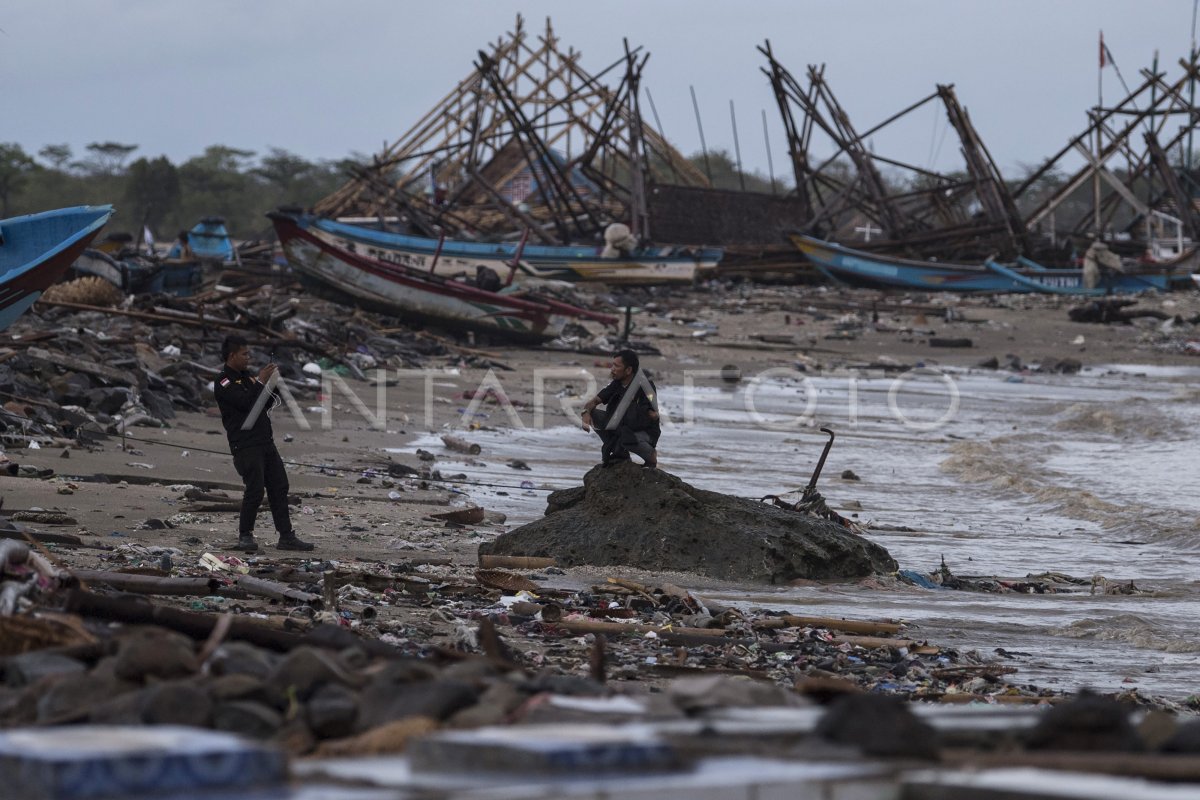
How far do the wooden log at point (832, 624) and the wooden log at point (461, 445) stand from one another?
6056 millimetres

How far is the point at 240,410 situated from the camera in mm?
8484

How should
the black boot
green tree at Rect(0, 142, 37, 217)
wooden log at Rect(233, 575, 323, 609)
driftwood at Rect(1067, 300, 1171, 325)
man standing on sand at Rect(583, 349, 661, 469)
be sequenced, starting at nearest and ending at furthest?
wooden log at Rect(233, 575, 323, 609) < the black boot < man standing on sand at Rect(583, 349, 661, 469) < driftwood at Rect(1067, 300, 1171, 325) < green tree at Rect(0, 142, 37, 217)

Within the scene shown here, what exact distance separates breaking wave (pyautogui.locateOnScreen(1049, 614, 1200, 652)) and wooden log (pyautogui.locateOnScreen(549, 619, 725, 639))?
191cm

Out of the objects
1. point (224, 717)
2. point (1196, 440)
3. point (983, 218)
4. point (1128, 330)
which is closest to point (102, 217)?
point (224, 717)

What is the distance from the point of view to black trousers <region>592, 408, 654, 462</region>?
931 centimetres

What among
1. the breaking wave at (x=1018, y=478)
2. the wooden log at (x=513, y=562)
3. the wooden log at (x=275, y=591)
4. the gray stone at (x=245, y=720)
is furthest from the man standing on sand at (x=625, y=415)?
the gray stone at (x=245, y=720)

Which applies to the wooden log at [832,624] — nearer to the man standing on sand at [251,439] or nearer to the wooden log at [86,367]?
the man standing on sand at [251,439]

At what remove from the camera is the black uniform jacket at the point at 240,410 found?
Answer: 8.45 metres

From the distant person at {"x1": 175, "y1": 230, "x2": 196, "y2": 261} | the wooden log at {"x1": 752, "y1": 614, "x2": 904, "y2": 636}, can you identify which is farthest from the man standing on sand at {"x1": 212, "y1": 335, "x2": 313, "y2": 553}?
the distant person at {"x1": 175, "y1": 230, "x2": 196, "y2": 261}

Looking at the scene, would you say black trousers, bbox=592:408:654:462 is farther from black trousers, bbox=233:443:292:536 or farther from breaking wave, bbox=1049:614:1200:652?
breaking wave, bbox=1049:614:1200:652

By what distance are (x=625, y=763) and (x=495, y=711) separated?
2.14 feet

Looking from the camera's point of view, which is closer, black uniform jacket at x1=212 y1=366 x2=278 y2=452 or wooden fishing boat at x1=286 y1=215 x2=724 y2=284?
black uniform jacket at x1=212 y1=366 x2=278 y2=452

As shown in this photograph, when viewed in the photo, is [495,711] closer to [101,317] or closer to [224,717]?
[224,717]

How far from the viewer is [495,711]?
11.9ft
